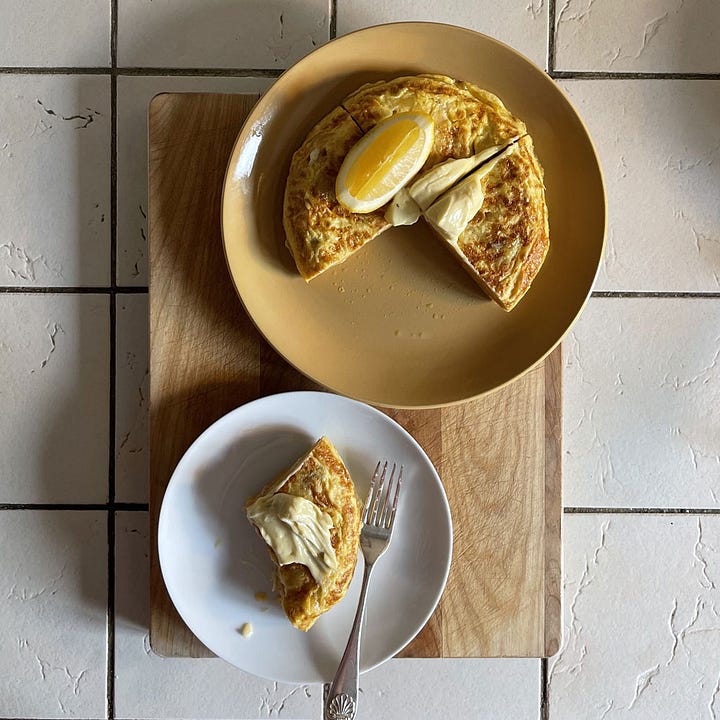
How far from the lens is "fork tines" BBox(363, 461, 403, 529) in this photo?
1.30 m

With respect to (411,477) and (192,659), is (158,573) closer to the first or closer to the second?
(192,659)

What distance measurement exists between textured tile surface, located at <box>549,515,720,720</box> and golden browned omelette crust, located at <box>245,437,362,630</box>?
0.46 meters

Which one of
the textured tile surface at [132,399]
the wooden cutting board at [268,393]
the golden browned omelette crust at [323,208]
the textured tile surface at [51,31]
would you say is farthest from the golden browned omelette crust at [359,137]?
the textured tile surface at [51,31]

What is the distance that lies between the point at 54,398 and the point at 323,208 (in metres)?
0.63

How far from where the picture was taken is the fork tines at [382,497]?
4.26 ft

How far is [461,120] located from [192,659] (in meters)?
1.09

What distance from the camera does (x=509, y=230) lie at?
126 cm

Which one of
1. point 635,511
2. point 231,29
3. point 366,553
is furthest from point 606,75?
point 366,553

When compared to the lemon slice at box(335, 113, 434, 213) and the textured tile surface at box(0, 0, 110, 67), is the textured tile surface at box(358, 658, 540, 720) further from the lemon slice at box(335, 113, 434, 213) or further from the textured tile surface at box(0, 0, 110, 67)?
the textured tile surface at box(0, 0, 110, 67)

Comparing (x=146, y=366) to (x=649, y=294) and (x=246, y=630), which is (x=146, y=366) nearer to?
(x=246, y=630)

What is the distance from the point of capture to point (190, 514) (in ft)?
4.27

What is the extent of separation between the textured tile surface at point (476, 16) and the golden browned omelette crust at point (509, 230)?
9.9 inches

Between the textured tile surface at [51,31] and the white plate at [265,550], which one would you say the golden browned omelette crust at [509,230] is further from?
the textured tile surface at [51,31]

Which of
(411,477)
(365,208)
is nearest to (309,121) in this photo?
(365,208)
